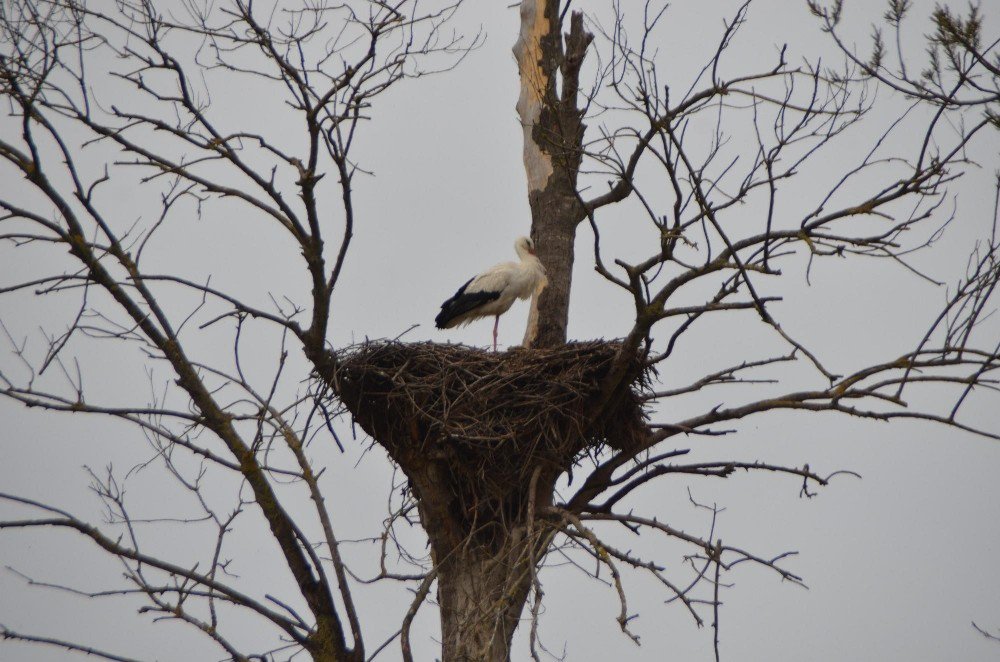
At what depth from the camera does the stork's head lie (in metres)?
9.77

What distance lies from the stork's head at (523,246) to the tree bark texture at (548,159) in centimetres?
24

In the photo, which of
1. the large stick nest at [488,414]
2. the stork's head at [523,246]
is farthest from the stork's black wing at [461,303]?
the large stick nest at [488,414]

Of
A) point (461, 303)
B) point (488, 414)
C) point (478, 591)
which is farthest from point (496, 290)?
point (478, 591)

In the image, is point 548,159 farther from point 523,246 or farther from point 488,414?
point 488,414

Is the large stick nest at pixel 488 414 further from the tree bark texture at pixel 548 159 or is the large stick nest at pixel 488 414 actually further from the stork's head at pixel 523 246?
the stork's head at pixel 523 246

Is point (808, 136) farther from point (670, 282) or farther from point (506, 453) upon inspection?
point (506, 453)

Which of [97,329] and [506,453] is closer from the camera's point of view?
[97,329]

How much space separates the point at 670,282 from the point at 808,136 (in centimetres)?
98

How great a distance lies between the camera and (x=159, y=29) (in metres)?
5.45

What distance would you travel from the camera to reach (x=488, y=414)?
6879 millimetres

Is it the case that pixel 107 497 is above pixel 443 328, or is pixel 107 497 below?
below

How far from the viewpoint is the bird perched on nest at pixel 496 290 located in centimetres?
939

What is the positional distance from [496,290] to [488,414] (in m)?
2.85

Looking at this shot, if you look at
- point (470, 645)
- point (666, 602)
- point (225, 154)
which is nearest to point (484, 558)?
point (470, 645)
